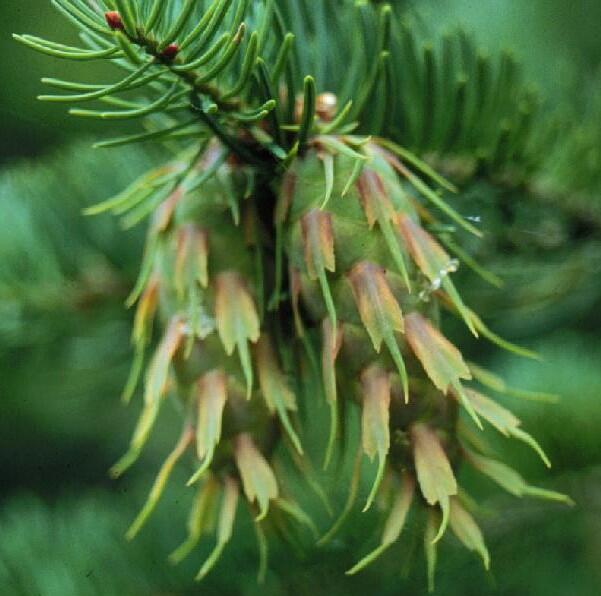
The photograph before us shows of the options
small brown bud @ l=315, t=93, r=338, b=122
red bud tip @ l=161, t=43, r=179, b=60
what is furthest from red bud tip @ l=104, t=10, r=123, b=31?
small brown bud @ l=315, t=93, r=338, b=122

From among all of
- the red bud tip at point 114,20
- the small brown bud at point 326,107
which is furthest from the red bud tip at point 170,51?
the small brown bud at point 326,107

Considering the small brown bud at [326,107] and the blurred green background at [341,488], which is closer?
the small brown bud at [326,107]

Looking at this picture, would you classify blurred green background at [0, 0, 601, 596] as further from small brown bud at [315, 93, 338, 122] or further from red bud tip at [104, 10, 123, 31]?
red bud tip at [104, 10, 123, 31]

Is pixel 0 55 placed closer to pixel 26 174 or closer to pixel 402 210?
pixel 26 174

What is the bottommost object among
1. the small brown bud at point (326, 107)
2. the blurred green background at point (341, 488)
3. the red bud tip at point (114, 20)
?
the blurred green background at point (341, 488)

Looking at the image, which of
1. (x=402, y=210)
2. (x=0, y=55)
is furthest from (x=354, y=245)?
(x=0, y=55)

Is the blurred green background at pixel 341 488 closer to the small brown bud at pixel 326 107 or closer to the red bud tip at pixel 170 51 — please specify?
the small brown bud at pixel 326 107

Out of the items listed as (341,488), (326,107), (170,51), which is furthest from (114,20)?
(341,488)

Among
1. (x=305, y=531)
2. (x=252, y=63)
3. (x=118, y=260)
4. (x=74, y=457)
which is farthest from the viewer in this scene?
(x=74, y=457)
